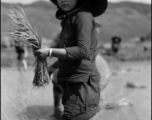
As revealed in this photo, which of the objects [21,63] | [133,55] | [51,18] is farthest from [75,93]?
[51,18]

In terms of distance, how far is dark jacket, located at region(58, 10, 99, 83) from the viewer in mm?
2055

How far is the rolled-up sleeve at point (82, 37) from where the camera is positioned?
2.01 metres

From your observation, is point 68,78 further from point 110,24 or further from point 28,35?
A: point 110,24

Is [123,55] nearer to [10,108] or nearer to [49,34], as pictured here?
[10,108]

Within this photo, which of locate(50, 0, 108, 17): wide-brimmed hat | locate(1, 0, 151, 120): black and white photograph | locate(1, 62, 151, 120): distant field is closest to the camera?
locate(1, 0, 151, 120): black and white photograph

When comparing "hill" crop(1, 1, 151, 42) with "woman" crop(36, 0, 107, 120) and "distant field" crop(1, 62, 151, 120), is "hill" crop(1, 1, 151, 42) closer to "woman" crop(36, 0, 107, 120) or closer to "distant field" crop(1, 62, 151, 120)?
"distant field" crop(1, 62, 151, 120)

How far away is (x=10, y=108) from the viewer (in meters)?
3.46

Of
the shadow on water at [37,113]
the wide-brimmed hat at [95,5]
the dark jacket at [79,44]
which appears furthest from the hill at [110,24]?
the dark jacket at [79,44]

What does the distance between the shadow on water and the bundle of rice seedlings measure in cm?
97

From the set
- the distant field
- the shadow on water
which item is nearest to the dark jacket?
the distant field

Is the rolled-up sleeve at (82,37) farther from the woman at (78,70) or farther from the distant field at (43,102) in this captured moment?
the distant field at (43,102)

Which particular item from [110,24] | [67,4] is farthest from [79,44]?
[110,24]

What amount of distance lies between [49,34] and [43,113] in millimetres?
15874

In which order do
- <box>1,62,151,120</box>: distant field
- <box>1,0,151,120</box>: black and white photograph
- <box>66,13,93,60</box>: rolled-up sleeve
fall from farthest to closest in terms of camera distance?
<box>1,62,151,120</box>: distant field → <box>1,0,151,120</box>: black and white photograph → <box>66,13,93,60</box>: rolled-up sleeve
